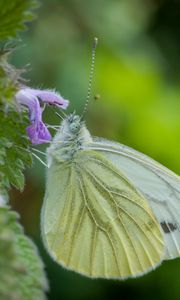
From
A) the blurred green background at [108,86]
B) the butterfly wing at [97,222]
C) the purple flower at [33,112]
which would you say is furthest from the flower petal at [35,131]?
the blurred green background at [108,86]

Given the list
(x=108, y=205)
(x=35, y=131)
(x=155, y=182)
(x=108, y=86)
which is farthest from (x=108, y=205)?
(x=108, y=86)

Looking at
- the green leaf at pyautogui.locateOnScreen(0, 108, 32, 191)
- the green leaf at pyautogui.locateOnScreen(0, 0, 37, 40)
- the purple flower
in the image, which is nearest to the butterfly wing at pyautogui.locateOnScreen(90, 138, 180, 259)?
→ the purple flower

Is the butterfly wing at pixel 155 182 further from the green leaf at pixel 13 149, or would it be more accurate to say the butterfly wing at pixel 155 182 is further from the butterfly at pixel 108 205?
the green leaf at pixel 13 149

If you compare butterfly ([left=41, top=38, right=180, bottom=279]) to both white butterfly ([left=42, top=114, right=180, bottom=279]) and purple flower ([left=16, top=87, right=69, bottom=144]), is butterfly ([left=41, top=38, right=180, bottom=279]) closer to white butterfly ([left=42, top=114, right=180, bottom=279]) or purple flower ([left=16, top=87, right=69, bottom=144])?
white butterfly ([left=42, top=114, right=180, bottom=279])

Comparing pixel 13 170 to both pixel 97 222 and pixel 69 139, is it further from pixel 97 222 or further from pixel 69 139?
pixel 97 222

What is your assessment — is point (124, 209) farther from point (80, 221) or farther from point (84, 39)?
point (84, 39)

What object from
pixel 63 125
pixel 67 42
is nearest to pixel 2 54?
pixel 63 125
